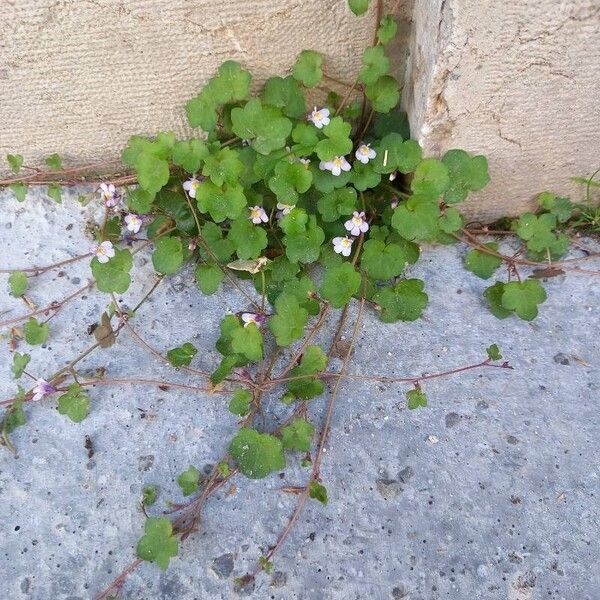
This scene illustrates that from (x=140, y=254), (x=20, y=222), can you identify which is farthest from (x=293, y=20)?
(x=20, y=222)

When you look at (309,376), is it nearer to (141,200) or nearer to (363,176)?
(363,176)

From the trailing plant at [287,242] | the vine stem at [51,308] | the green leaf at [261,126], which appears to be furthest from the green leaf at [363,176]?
the vine stem at [51,308]

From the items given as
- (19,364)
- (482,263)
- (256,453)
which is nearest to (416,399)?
(256,453)

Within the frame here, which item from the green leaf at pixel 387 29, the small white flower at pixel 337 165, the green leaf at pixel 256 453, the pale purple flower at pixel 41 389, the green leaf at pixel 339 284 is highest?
the green leaf at pixel 387 29

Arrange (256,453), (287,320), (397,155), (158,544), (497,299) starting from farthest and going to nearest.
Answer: (497,299) → (397,155) → (287,320) → (256,453) → (158,544)

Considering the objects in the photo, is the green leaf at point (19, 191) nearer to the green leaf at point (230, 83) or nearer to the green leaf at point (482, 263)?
the green leaf at point (230, 83)

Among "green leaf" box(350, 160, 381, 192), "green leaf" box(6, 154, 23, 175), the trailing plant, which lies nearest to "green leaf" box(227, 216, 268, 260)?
the trailing plant

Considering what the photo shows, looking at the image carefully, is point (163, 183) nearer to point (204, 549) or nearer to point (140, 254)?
point (140, 254)
